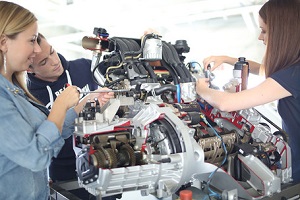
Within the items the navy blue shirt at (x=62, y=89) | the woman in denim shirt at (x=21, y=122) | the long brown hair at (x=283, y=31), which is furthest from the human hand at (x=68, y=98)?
the long brown hair at (x=283, y=31)

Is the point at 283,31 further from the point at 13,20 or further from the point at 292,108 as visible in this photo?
the point at 13,20

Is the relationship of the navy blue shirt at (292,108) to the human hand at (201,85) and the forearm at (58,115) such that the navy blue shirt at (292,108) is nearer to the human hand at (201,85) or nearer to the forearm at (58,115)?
the human hand at (201,85)

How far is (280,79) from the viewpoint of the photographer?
1.85m

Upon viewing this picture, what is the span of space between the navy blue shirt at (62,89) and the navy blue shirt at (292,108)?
3.90ft

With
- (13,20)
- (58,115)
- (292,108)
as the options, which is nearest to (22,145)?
(58,115)

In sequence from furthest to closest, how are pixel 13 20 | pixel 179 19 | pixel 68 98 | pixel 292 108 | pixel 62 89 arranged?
1. pixel 179 19
2. pixel 62 89
3. pixel 292 108
4. pixel 68 98
5. pixel 13 20

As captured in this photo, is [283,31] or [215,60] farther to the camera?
[215,60]

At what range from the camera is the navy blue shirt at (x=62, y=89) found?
221 centimetres

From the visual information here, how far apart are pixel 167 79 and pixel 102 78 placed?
0.37 meters

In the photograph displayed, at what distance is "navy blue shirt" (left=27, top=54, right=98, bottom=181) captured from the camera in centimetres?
221

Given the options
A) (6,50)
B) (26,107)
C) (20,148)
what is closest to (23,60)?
(6,50)

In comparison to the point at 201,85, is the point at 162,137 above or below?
below

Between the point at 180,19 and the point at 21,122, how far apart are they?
4805 mm

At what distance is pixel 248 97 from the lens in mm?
1824
